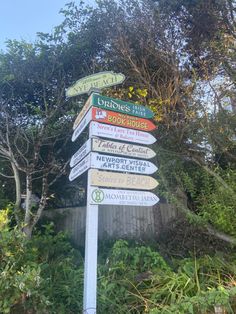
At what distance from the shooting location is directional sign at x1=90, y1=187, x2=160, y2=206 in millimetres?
3852

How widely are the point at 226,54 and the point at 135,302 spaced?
16.2 feet

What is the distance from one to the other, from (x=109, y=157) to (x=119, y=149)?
0.62ft

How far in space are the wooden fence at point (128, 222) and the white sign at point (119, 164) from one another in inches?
147

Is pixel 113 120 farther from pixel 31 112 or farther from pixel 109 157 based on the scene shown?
pixel 31 112

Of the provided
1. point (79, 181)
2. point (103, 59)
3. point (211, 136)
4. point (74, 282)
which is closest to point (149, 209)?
point (79, 181)

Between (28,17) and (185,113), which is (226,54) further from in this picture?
(28,17)

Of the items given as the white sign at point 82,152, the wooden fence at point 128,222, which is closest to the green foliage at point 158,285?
the white sign at point 82,152

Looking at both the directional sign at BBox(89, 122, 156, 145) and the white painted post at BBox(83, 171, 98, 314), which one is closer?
the white painted post at BBox(83, 171, 98, 314)

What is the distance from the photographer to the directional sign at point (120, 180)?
390cm

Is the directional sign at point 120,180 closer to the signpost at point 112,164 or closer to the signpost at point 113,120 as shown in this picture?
the signpost at point 112,164

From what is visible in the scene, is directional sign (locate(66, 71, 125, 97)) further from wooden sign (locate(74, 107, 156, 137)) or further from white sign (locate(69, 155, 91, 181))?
white sign (locate(69, 155, 91, 181))

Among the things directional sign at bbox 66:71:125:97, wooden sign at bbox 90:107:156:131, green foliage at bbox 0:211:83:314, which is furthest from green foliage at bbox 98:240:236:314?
directional sign at bbox 66:71:125:97

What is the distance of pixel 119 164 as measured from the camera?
13.5 ft

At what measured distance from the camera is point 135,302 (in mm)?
4074
